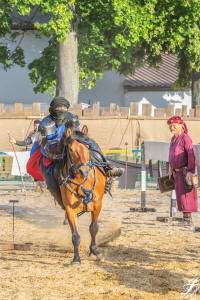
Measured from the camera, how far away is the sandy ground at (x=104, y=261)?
6031mm

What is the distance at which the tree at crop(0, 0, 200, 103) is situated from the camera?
21.6 m

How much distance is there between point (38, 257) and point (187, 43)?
1983 cm

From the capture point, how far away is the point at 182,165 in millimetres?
9727

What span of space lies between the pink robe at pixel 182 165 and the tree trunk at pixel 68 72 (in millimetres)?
11873

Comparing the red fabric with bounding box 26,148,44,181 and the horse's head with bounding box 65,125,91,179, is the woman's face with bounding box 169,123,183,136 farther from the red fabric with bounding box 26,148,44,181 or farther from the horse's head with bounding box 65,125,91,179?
the horse's head with bounding box 65,125,91,179

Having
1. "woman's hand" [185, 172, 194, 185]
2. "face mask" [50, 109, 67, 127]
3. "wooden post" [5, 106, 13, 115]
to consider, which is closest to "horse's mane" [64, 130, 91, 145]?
"face mask" [50, 109, 67, 127]

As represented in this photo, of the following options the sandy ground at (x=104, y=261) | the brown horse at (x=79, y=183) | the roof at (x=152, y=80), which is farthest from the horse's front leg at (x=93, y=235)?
the roof at (x=152, y=80)

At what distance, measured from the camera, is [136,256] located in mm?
7852

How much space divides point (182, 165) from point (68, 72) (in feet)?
41.8

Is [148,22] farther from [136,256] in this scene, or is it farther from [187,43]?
[136,256]

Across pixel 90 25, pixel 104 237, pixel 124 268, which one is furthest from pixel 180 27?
pixel 124 268

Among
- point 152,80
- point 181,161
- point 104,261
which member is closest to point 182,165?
point 181,161

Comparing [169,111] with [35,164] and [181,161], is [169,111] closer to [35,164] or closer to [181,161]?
[181,161]

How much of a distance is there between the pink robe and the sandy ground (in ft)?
1.59
